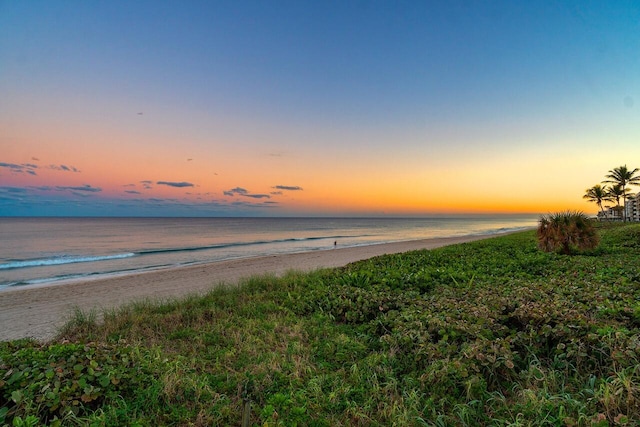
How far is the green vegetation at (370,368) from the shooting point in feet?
9.66

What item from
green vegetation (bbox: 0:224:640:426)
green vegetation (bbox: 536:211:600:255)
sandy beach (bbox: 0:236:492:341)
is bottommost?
sandy beach (bbox: 0:236:492:341)

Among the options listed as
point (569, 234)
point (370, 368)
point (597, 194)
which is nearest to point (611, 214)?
point (597, 194)

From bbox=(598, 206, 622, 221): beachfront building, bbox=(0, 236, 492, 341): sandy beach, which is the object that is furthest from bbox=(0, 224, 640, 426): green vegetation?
bbox=(598, 206, 622, 221): beachfront building

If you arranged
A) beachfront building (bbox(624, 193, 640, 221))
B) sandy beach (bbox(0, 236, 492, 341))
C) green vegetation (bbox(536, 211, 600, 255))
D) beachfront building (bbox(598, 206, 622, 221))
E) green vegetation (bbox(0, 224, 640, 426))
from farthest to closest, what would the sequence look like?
beachfront building (bbox(598, 206, 622, 221)), beachfront building (bbox(624, 193, 640, 221)), green vegetation (bbox(536, 211, 600, 255)), sandy beach (bbox(0, 236, 492, 341)), green vegetation (bbox(0, 224, 640, 426))

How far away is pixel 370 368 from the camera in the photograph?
402 cm

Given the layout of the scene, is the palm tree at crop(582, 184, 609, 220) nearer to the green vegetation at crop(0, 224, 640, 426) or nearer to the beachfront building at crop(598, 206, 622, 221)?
the beachfront building at crop(598, 206, 622, 221)

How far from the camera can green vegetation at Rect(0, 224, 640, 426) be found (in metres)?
2.95

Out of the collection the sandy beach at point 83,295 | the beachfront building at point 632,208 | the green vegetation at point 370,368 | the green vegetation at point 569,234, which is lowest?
the sandy beach at point 83,295

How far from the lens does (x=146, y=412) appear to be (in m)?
3.23

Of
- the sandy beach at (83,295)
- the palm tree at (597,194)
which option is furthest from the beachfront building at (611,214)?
the sandy beach at (83,295)

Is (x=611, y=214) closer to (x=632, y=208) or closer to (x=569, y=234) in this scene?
(x=632, y=208)

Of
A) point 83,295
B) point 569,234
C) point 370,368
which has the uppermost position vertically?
point 569,234

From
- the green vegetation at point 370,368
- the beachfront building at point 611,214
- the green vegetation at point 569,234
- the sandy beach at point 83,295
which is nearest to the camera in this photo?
the green vegetation at point 370,368

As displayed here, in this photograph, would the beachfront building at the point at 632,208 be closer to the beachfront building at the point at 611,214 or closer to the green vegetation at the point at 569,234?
the beachfront building at the point at 611,214
